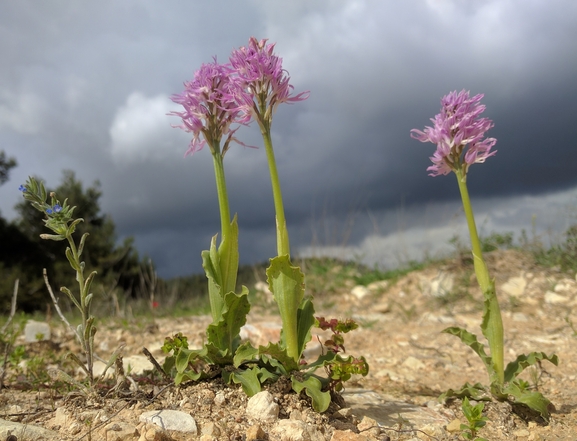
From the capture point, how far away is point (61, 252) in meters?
20.4

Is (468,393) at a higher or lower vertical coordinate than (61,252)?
lower

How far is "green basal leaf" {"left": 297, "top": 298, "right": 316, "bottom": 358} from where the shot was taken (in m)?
2.68

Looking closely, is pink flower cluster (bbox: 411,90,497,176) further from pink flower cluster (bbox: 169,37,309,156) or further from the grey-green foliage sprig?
the grey-green foliage sprig

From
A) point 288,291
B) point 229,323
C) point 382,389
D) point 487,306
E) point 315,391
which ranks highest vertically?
point 288,291

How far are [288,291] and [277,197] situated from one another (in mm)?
488

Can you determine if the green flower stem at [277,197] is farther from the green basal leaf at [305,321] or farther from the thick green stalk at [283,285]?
the green basal leaf at [305,321]

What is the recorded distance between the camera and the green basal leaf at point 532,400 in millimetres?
2766

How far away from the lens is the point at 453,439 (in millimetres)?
2496

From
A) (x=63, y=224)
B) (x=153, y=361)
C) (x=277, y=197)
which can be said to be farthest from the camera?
(x=153, y=361)

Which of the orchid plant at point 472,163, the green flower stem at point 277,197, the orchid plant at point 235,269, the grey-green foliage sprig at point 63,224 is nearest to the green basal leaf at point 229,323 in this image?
the orchid plant at point 235,269

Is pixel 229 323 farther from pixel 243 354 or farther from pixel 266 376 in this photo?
pixel 266 376

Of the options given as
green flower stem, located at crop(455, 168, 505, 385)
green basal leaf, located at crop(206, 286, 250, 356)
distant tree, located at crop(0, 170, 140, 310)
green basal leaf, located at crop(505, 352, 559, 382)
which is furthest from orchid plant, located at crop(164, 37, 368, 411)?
distant tree, located at crop(0, 170, 140, 310)

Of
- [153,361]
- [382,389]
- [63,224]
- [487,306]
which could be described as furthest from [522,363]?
[63,224]

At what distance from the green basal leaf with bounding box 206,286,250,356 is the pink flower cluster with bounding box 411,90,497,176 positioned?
4.86ft
